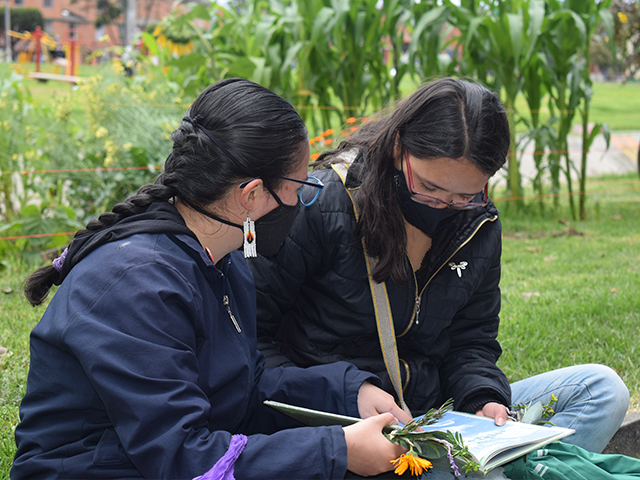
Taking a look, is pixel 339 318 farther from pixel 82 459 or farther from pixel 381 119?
pixel 82 459

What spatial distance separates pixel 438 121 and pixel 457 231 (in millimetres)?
408

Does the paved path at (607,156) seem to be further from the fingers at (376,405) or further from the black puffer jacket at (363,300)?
the fingers at (376,405)

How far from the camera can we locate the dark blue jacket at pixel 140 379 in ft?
4.07

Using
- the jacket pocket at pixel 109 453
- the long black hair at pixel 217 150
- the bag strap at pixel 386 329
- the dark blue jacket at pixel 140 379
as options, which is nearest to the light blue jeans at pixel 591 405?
the bag strap at pixel 386 329

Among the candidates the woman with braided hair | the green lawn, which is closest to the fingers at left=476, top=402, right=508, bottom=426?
the woman with braided hair

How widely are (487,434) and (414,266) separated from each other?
62 cm

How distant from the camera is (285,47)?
18.8 feet

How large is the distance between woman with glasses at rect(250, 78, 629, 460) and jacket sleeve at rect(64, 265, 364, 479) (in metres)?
0.69

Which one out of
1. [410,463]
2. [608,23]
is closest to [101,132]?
[410,463]

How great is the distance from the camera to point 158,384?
49.1 inches

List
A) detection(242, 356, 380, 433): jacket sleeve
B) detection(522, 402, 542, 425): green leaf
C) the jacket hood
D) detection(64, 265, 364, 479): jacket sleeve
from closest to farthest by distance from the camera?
detection(64, 265, 364, 479): jacket sleeve, the jacket hood, detection(242, 356, 380, 433): jacket sleeve, detection(522, 402, 542, 425): green leaf

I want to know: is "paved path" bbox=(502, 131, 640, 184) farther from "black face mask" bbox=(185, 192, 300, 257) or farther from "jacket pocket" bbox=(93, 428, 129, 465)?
"jacket pocket" bbox=(93, 428, 129, 465)

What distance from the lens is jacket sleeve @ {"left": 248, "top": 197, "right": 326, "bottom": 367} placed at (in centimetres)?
201

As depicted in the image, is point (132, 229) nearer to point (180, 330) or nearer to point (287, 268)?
point (180, 330)
